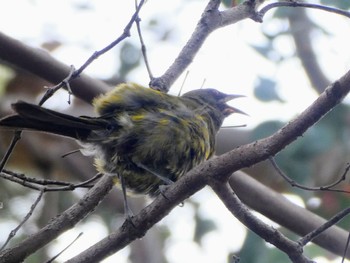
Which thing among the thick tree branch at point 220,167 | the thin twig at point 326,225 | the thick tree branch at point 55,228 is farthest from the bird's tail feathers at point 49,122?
the thin twig at point 326,225

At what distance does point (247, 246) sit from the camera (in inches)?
200

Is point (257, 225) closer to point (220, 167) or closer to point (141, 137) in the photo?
point (220, 167)

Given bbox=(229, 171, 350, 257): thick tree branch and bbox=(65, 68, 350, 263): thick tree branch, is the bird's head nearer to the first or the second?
bbox=(229, 171, 350, 257): thick tree branch

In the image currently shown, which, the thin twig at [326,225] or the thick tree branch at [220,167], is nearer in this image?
the thick tree branch at [220,167]

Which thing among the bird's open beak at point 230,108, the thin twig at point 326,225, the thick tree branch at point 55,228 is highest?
the bird's open beak at point 230,108

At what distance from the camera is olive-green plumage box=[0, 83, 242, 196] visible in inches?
169

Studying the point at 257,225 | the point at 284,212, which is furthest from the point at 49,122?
the point at 284,212

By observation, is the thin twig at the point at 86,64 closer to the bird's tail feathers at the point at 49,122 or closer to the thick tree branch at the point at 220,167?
the bird's tail feathers at the point at 49,122

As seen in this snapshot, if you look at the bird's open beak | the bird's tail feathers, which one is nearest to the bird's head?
the bird's open beak

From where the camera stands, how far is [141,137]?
4301mm

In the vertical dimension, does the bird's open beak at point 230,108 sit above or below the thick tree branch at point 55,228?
above

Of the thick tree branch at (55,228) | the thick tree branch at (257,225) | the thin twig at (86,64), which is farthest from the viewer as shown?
the thick tree branch at (55,228)

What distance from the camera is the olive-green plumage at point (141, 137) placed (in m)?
4.29

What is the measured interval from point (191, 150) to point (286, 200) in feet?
3.98
